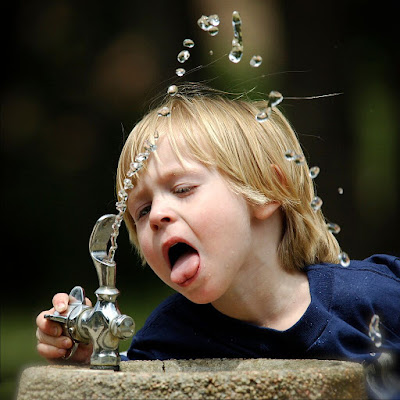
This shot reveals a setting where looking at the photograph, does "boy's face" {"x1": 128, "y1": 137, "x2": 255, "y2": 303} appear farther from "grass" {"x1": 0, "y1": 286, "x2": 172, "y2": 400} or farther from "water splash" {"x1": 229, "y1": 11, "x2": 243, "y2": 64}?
"grass" {"x1": 0, "y1": 286, "x2": 172, "y2": 400}

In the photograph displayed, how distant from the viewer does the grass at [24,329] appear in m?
3.18

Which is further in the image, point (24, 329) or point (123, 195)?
point (24, 329)

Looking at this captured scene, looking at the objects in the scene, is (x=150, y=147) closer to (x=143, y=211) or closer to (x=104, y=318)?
(x=143, y=211)

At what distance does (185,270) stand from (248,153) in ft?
0.96

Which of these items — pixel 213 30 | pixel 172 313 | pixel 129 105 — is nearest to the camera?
pixel 213 30

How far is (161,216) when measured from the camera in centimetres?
141

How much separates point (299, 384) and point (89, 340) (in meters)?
0.53

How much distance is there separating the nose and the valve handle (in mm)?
221

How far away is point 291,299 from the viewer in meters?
1.60

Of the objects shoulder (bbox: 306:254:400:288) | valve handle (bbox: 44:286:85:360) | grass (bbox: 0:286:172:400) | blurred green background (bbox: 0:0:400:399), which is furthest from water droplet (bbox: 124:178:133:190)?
blurred green background (bbox: 0:0:400:399)

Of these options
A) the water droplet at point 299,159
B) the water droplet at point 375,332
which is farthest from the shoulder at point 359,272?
→ the water droplet at point 299,159

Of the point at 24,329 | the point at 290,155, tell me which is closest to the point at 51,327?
the point at 290,155

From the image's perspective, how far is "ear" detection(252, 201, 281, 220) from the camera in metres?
1.56

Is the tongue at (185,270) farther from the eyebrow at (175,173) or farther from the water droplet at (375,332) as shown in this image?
the water droplet at (375,332)
